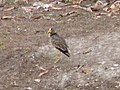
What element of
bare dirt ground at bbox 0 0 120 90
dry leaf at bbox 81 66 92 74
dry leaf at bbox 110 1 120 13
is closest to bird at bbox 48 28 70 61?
bare dirt ground at bbox 0 0 120 90

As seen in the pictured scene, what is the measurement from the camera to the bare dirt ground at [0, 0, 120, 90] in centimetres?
846

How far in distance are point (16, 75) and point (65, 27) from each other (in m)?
2.67

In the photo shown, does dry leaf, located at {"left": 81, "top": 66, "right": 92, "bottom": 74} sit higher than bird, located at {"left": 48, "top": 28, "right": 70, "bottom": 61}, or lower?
lower

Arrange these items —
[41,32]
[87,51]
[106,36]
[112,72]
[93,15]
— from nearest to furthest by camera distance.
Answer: [112,72] < [87,51] < [106,36] < [41,32] < [93,15]

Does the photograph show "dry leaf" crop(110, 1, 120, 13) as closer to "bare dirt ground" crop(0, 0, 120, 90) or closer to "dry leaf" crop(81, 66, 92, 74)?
"bare dirt ground" crop(0, 0, 120, 90)

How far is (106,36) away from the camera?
34.0ft

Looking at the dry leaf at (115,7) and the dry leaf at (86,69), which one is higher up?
the dry leaf at (115,7)

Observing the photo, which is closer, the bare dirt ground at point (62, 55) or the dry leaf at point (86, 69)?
the bare dirt ground at point (62, 55)

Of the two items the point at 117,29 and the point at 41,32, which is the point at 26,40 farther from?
the point at 117,29

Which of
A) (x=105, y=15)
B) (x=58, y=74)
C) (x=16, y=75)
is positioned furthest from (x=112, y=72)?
(x=105, y=15)

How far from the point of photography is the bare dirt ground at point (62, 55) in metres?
8.46

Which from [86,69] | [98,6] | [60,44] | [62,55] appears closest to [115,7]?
[98,6]

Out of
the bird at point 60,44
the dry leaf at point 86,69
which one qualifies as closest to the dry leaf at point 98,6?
the bird at point 60,44

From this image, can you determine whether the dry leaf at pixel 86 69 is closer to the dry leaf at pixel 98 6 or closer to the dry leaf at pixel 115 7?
the dry leaf at pixel 115 7
